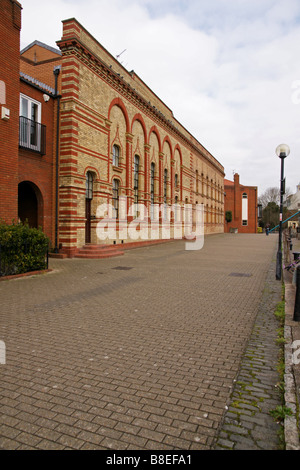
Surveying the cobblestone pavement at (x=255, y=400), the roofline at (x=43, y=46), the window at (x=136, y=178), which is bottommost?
the cobblestone pavement at (x=255, y=400)

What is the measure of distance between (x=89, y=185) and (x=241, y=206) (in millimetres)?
54879

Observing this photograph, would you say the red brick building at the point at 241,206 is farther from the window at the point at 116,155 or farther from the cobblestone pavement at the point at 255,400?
the cobblestone pavement at the point at 255,400

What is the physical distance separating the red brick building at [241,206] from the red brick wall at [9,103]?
5812cm

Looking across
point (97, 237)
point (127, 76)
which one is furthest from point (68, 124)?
point (127, 76)

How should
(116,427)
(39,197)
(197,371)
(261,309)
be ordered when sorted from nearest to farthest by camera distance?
(116,427) < (197,371) < (261,309) < (39,197)

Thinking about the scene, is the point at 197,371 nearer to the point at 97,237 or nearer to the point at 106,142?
the point at 97,237

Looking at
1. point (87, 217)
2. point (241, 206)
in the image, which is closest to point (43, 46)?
point (87, 217)

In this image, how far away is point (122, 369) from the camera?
3.82 m

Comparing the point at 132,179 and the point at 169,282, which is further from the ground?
the point at 132,179

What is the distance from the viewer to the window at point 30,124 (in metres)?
13.9

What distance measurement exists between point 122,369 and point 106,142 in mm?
16227

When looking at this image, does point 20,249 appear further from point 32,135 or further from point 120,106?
point 120,106

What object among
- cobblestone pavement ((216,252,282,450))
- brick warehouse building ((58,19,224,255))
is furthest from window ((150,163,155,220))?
cobblestone pavement ((216,252,282,450))

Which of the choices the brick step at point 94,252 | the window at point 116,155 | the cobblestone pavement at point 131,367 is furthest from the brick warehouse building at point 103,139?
the cobblestone pavement at point 131,367
